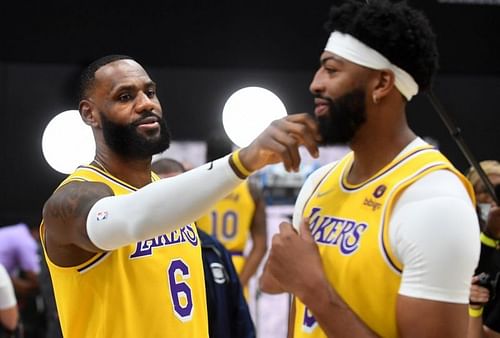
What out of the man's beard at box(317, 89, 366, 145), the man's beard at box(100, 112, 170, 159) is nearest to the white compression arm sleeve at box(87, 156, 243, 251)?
the man's beard at box(317, 89, 366, 145)

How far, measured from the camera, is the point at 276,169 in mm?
Result: 7277

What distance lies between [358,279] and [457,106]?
18.8 ft

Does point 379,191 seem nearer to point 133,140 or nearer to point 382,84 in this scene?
point 382,84

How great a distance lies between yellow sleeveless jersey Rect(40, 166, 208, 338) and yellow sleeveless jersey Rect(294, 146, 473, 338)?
0.65 m

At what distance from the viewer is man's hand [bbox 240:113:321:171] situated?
212 centimetres

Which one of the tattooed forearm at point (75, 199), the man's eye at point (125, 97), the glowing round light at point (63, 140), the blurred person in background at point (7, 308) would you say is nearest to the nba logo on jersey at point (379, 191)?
the tattooed forearm at point (75, 199)

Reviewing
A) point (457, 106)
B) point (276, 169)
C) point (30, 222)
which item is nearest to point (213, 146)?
point (276, 169)

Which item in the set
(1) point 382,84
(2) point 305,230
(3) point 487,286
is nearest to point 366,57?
(1) point 382,84

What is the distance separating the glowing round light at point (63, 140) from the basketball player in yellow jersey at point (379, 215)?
519 centimetres

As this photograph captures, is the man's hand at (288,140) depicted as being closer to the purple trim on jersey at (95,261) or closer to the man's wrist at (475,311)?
the purple trim on jersey at (95,261)

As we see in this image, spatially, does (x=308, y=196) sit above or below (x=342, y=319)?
above

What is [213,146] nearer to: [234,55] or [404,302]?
[234,55]

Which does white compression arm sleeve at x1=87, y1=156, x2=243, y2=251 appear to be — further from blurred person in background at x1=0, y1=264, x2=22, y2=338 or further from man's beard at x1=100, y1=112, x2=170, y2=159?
blurred person in background at x1=0, y1=264, x2=22, y2=338

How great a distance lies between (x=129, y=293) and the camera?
2.84 meters
